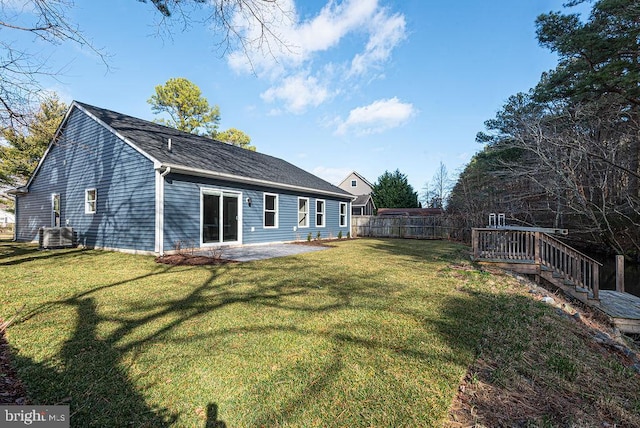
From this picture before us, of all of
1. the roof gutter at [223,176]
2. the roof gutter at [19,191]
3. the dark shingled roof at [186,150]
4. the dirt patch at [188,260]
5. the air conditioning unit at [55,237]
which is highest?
the dark shingled roof at [186,150]

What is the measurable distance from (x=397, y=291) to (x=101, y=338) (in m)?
4.11

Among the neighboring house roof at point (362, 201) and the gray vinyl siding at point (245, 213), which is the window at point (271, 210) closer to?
the gray vinyl siding at point (245, 213)

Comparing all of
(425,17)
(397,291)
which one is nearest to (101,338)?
(397,291)

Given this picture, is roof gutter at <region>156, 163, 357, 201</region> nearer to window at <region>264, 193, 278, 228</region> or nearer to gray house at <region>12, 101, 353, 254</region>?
gray house at <region>12, 101, 353, 254</region>

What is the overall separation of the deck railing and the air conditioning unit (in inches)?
526

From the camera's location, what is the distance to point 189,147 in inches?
423

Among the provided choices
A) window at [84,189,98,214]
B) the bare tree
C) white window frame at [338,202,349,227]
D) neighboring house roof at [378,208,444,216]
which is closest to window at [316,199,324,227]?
white window frame at [338,202,349,227]

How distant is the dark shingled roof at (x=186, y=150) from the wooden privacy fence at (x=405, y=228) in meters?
6.79

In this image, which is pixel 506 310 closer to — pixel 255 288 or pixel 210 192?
pixel 255 288

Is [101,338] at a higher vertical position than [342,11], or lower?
lower

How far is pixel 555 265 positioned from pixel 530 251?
0.67 meters

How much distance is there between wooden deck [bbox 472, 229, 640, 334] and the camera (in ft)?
20.6

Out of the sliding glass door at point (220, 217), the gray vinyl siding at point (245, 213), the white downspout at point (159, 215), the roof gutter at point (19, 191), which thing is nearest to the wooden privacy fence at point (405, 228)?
the gray vinyl siding at point (245, 213)

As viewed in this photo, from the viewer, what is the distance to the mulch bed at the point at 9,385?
203 cm
